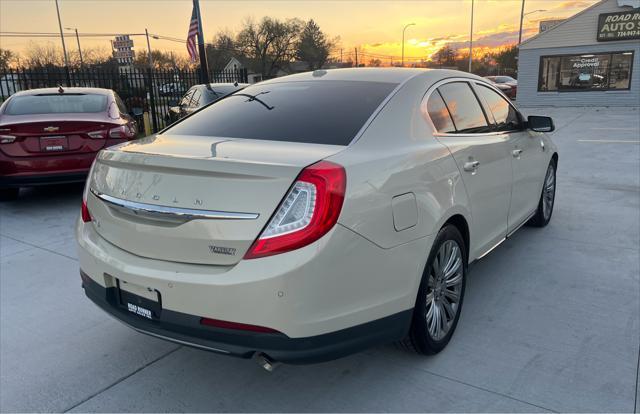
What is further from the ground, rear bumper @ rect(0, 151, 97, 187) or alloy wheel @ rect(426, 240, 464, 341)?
rear bumper @ rect(0, 151, 97, 187)

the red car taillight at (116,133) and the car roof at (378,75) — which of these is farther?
the red car taillight at (116,133)

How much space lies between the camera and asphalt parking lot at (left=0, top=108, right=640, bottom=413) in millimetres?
2539

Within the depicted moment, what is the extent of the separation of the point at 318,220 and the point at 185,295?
2.20 ft

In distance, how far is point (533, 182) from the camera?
4.49 metres

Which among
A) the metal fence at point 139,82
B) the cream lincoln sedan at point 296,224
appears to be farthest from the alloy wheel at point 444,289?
the metal fence at point 139,82

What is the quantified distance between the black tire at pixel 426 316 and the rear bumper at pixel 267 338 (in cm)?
20

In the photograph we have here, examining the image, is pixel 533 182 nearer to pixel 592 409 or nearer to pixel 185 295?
pixel 592 409

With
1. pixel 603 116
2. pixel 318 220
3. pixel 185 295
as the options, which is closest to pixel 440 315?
pixel 318 220

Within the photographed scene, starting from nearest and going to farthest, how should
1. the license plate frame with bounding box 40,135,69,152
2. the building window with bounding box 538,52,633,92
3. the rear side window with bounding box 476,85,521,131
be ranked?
1. the rear side window with bounding box 476,85,521,131
2. the license plate frame with bounding box 40,135,69,152
3. the building window with bounding box 538,52,633,92

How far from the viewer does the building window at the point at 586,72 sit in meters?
21.2

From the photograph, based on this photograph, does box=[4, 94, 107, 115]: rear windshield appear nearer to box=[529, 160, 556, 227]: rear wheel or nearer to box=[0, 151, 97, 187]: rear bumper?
box=[0, 151, 97, 187]: rear bumper

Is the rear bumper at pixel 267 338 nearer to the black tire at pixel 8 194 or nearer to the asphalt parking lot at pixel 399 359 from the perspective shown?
the asphalt parking lot at pixel 399 359

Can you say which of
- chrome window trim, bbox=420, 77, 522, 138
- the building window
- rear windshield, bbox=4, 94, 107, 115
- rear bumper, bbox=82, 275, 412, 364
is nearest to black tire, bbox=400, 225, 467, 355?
rear bumper, bbox=82, 275, 412, 364

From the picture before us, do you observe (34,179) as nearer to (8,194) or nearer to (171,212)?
(8,194)
